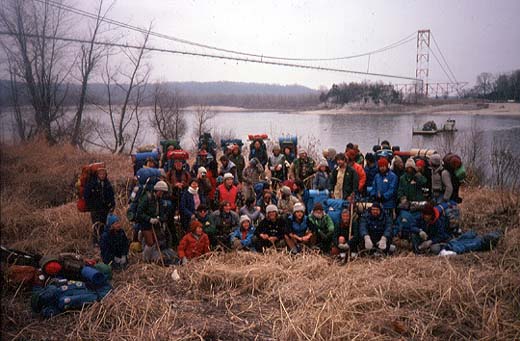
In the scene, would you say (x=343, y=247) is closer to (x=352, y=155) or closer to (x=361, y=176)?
(x=361, y=176)

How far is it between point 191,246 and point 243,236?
910mm

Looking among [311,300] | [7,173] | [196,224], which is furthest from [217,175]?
[7,173]

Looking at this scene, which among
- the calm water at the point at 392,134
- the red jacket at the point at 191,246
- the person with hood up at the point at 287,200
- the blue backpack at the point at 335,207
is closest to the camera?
the red jacket at the point at 191,246

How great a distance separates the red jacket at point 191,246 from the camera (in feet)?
19.4

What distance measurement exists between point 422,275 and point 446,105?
34319mm

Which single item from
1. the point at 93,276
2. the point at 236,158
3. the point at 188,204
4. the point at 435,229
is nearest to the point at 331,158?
the point at 236,158

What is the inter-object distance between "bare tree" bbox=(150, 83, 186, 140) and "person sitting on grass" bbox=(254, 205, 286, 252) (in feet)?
53.0

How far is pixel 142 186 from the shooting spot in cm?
616

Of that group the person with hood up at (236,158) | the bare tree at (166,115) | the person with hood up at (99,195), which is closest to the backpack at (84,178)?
the person with hood up at (99,195)

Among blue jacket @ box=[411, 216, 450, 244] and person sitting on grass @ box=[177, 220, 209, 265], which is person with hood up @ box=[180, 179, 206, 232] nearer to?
person sitting on grass @ box=[177, 220, 209, 265]

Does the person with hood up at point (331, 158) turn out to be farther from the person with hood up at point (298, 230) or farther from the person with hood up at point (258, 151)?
the person with hood up at point (298, 230)

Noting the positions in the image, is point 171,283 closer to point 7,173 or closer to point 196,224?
point 196,224

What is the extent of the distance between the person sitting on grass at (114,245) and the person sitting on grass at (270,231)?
190 centimetres

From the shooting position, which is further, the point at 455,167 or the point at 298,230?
the point at 455,167
